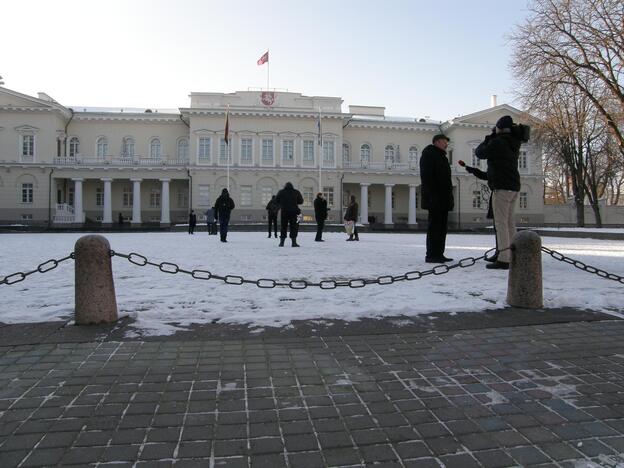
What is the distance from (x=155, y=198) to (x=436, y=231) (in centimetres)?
4744

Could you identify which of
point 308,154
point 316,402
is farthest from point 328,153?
point 316,402

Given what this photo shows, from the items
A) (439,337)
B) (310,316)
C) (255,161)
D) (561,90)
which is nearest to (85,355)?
(310,316)

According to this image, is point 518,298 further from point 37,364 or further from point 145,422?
point 37,364

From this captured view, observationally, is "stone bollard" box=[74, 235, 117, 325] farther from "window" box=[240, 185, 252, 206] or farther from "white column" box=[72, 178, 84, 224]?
"white column" box=[72, 178, 84, 224]

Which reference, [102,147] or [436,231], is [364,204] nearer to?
[102,147]

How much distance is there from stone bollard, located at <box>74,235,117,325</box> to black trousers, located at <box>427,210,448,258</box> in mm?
6541

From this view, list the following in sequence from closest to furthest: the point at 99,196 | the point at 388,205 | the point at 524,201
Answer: the point at 388,205 < the point at 99,196 < the point at 524,201

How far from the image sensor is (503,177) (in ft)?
26.5

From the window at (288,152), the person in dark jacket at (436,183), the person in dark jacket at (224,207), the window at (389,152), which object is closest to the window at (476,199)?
the window at (389,152)

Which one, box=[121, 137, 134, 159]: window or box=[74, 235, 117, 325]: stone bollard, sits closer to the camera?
box=[74, 235, 117, 325]: stone bollard

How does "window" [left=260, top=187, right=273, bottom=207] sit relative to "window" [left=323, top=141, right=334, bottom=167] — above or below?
below

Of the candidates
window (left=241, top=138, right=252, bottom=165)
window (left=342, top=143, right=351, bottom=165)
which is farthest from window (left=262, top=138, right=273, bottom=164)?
window (left=342, top=143, right=351, bottom=165)

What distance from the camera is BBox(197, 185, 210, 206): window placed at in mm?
47469

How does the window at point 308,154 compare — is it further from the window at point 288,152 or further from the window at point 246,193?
the window at point 246,193
